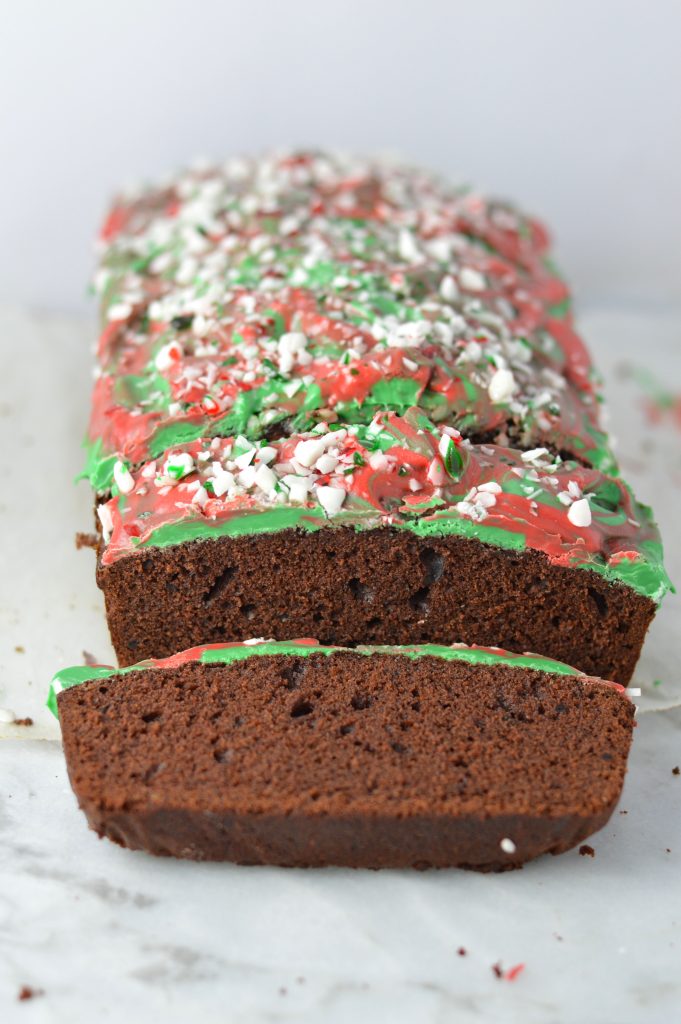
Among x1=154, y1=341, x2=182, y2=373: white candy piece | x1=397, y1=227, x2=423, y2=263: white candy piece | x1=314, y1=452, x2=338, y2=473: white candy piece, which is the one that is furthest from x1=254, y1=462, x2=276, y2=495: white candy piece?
x1=397, y1=227, x2=423, y2=263: white candy piece

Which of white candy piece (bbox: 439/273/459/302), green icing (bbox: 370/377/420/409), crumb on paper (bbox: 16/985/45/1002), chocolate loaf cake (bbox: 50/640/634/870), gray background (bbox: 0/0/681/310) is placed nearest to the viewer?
crumb on paper (bbox: 16/985/45/1002)

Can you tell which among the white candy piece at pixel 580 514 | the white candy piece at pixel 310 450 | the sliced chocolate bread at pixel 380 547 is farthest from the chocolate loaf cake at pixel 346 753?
the white candy piece at pixel 310 450

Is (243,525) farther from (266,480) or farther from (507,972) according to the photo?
(507,972)

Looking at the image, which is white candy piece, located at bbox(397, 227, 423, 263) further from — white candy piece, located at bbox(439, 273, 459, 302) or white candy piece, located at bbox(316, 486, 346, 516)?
white candy piece, located at bbox(316, 486, 346, 516)

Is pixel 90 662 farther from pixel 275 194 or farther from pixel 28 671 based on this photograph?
pixel 275 194

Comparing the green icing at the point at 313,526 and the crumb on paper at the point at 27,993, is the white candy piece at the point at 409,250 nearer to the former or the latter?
the green icing at the point at 313,526

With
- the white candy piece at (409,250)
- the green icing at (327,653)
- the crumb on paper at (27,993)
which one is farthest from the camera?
the white candy piece at (409,250)

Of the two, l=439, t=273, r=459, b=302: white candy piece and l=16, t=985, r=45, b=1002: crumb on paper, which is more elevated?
l=439, t=273, r=459, b=302: white candy piece

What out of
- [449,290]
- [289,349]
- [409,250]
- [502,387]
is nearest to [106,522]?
[289,349]
